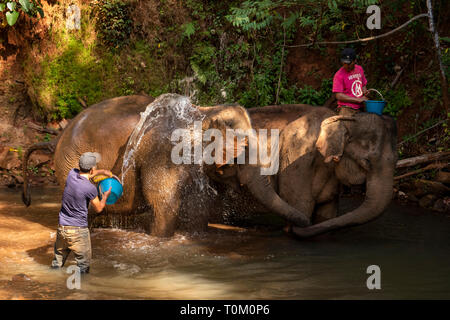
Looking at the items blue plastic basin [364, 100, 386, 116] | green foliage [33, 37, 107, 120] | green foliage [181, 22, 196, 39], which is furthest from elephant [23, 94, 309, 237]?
green foliage [33, 37, 107, 120]

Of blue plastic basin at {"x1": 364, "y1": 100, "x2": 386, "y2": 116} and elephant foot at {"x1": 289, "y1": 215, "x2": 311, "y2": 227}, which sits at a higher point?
blue plastic basin at {"x1": 364, "y1": 100, "x2": 386, "y2": 116}

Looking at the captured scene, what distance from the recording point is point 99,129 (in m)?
8.00

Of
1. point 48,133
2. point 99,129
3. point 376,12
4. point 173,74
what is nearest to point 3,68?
point 48,133

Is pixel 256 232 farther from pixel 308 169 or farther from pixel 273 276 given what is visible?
pixel 273 276

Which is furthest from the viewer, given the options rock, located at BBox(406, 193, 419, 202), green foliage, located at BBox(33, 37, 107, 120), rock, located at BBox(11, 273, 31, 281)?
green foliage, located at BBox(33, 37, 107, 120)

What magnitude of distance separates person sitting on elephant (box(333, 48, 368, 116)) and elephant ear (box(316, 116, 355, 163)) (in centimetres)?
40

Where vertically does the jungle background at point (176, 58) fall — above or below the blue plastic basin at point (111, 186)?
above

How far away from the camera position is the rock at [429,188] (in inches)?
382

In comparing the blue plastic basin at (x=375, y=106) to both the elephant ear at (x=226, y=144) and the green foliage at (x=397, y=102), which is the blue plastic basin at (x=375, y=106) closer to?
the elephant ear at (x=226, y=144)

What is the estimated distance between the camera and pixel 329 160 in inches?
301

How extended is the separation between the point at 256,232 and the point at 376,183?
1.94 meters

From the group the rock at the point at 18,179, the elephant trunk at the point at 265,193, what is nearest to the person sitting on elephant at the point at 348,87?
the elephant trunk at the point at 265,193

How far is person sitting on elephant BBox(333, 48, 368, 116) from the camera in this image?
799 centimetres

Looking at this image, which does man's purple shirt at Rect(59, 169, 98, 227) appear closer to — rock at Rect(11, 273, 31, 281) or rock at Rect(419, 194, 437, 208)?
rock at Rect(11, 273, 31, 281)
